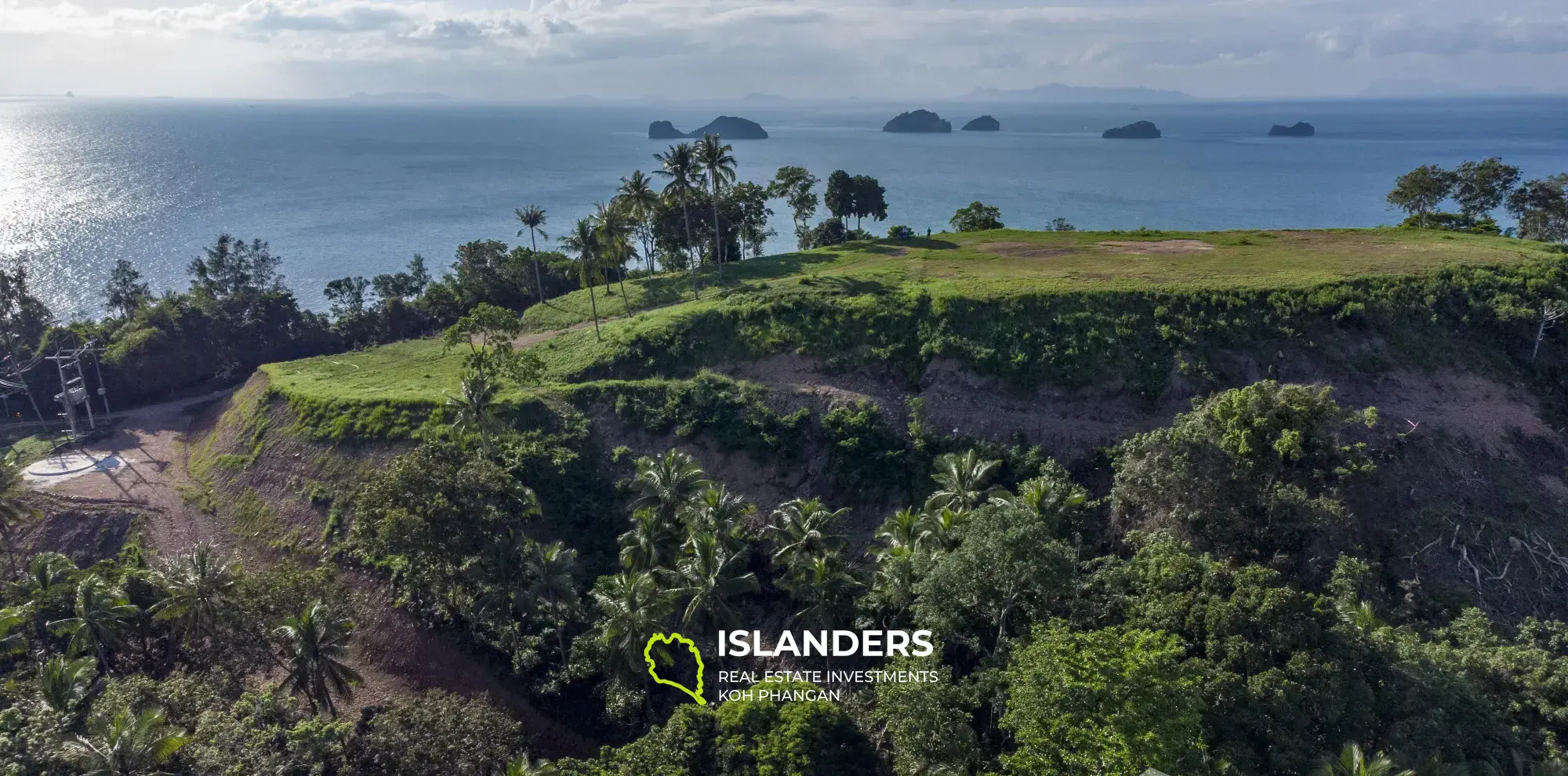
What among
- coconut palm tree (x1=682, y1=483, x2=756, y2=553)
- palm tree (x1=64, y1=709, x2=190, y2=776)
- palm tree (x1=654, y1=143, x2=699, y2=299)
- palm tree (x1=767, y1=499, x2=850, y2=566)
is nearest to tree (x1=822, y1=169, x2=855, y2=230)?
palm tree (x1=654, y1=143, x2=699, y2=299)

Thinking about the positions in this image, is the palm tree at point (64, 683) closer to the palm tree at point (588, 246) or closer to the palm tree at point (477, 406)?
the palm tree at point (477, 406)

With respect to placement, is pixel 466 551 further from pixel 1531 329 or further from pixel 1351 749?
pixel 1531 329

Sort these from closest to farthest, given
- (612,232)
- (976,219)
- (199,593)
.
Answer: (199,593) < (612,232) < (976,219)

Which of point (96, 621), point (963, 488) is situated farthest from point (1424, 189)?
point (96, 621)

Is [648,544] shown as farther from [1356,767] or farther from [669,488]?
[1356,767]

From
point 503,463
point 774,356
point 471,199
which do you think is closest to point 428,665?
point 503,463

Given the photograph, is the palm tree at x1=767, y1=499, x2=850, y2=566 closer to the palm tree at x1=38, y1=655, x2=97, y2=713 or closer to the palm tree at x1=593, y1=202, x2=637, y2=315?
the palm tree at x1=38, y1=655, x2=97, y2=713
